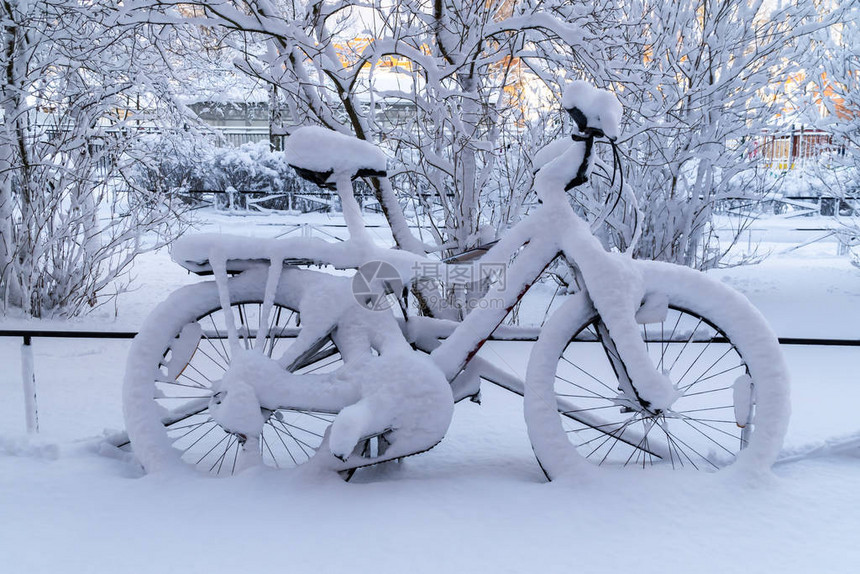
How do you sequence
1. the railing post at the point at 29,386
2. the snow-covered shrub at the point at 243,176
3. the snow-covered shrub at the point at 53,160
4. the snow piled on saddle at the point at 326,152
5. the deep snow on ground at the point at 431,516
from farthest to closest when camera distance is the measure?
the snow-covered shrub at the point at 243,176 → the snow-covered shrub at the point at 53,160 → the railing post at the point at 29,386 → the snow piled on saddle at the point at 326,152 → the deep snow on ground at the point at 431,516

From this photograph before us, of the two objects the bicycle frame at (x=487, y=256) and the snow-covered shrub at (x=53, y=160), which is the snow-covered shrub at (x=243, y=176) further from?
the bicycle frame at (x=487, y=256)

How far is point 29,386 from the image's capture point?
2992 mm

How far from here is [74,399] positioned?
360 centimetres

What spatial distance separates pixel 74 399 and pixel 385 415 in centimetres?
209

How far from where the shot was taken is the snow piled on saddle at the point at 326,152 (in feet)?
8.23

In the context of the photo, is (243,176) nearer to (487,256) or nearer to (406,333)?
(406,333)

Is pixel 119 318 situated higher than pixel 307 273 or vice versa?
pixel 307 273

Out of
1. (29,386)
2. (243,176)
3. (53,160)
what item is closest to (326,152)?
(29,386)

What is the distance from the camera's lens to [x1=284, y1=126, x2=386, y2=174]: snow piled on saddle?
2510 millimetres

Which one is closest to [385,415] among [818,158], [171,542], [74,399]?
[171,542]

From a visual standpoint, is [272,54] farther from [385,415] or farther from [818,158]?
[818,158]

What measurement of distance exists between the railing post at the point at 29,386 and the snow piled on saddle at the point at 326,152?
4.75 feet

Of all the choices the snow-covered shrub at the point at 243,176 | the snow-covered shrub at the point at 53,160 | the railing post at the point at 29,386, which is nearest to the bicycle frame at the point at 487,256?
the railing post at the point at 29,386

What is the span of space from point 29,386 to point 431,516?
6.24 feet
